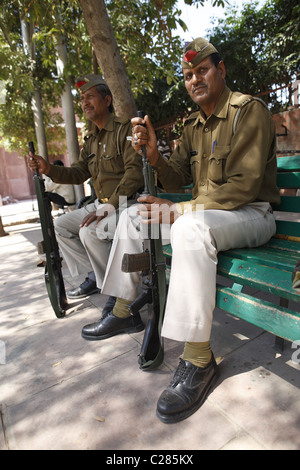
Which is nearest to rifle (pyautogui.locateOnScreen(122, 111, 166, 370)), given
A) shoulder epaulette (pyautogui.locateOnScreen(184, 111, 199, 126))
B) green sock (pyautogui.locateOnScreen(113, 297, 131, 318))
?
green sock (pyautogui.locateOnScreen(113, 297, 131, 318))

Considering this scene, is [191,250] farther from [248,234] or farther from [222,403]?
[222,403]

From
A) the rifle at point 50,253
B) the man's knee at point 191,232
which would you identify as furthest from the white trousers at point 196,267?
the rifle at point 50,253

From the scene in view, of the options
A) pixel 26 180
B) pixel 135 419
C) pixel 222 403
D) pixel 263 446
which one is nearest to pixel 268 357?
pixel 222 403

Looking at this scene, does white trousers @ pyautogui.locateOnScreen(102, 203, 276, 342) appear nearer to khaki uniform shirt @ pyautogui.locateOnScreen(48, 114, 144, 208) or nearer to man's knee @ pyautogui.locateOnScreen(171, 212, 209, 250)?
man's knee @ pyautogui.locateOnScreen(171, 212, 209, 250)

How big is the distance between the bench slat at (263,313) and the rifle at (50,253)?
150cm

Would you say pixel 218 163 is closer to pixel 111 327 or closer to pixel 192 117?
pixel 192 117

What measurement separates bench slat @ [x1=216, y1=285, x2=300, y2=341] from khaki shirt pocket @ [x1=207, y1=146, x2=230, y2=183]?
2.31 ft

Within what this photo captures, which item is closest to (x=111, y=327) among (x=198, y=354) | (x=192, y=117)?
(x=198, y=354)

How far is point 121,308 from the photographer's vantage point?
→ 7.65 feet

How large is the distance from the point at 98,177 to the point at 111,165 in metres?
0.18

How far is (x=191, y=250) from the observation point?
159 cm

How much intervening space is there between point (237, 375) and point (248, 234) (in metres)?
0.79

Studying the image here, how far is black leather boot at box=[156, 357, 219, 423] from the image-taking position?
1.53m
